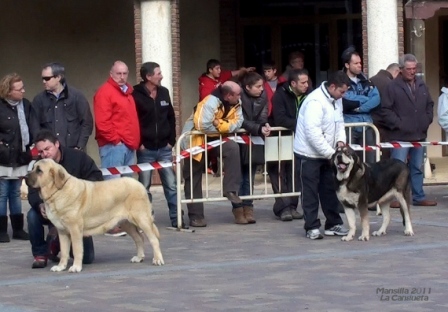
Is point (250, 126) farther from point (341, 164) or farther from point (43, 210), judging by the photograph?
point (43, 210)

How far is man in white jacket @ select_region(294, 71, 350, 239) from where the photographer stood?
11898 millimetres

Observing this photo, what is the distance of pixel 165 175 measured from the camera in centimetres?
1323

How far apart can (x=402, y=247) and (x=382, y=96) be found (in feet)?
11.4

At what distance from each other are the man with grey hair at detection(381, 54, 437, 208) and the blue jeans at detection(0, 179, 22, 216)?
A: 4.75 m

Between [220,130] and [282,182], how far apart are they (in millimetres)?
1226

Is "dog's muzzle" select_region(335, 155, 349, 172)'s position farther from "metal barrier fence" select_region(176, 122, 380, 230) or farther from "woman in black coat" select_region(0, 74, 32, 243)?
"woman in black coat" select_region(0, 74, 32, 243)

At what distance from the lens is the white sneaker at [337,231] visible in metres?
12.4

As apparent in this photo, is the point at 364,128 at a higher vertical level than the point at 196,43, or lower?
lower

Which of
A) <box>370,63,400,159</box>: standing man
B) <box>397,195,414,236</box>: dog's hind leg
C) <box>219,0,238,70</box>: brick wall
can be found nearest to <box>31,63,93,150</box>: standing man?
<box>397,195,414,236</box>: dog's hind leg

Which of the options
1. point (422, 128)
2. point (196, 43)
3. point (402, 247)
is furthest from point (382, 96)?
point (196, 43)

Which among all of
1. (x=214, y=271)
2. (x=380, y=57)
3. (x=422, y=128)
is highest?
(x=380, y=57)

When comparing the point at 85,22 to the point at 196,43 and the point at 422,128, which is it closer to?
the point at 196,43

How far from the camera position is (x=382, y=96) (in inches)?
569

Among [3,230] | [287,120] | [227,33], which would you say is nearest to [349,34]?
[227,33]
